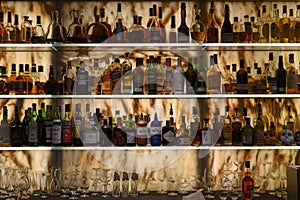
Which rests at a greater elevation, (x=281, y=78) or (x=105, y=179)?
(x=281, y=78)

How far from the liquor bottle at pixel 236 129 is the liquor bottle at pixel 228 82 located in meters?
0.18

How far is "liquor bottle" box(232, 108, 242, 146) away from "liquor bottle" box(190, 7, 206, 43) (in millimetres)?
522

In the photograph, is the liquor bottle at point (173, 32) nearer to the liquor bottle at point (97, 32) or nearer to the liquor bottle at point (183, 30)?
the liquor bottle at point (183, 30)

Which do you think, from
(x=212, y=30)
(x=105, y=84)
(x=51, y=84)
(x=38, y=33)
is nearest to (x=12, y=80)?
(x=51, y=84)

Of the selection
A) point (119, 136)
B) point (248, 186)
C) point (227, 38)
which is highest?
point (227, 38)

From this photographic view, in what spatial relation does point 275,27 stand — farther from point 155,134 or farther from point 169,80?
point 155,134

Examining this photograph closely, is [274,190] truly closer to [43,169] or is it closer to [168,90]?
[168,90]

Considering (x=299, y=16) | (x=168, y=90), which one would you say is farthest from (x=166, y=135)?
(x=299, y=16)

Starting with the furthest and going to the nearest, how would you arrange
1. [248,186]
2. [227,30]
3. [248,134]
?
[227,30] → [248,134] → [248,186]

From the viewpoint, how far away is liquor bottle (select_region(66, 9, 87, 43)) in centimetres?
302

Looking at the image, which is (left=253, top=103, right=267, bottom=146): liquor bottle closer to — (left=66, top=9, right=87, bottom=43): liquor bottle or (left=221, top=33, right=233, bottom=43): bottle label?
(left=221, top=33, right=233, bottom=43): bottle label

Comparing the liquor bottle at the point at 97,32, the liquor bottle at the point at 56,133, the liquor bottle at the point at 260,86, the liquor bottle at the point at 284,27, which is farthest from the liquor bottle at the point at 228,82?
the liquor bottle at the point at 56,133

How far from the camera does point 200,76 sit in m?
3.04

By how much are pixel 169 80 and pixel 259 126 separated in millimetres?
656
